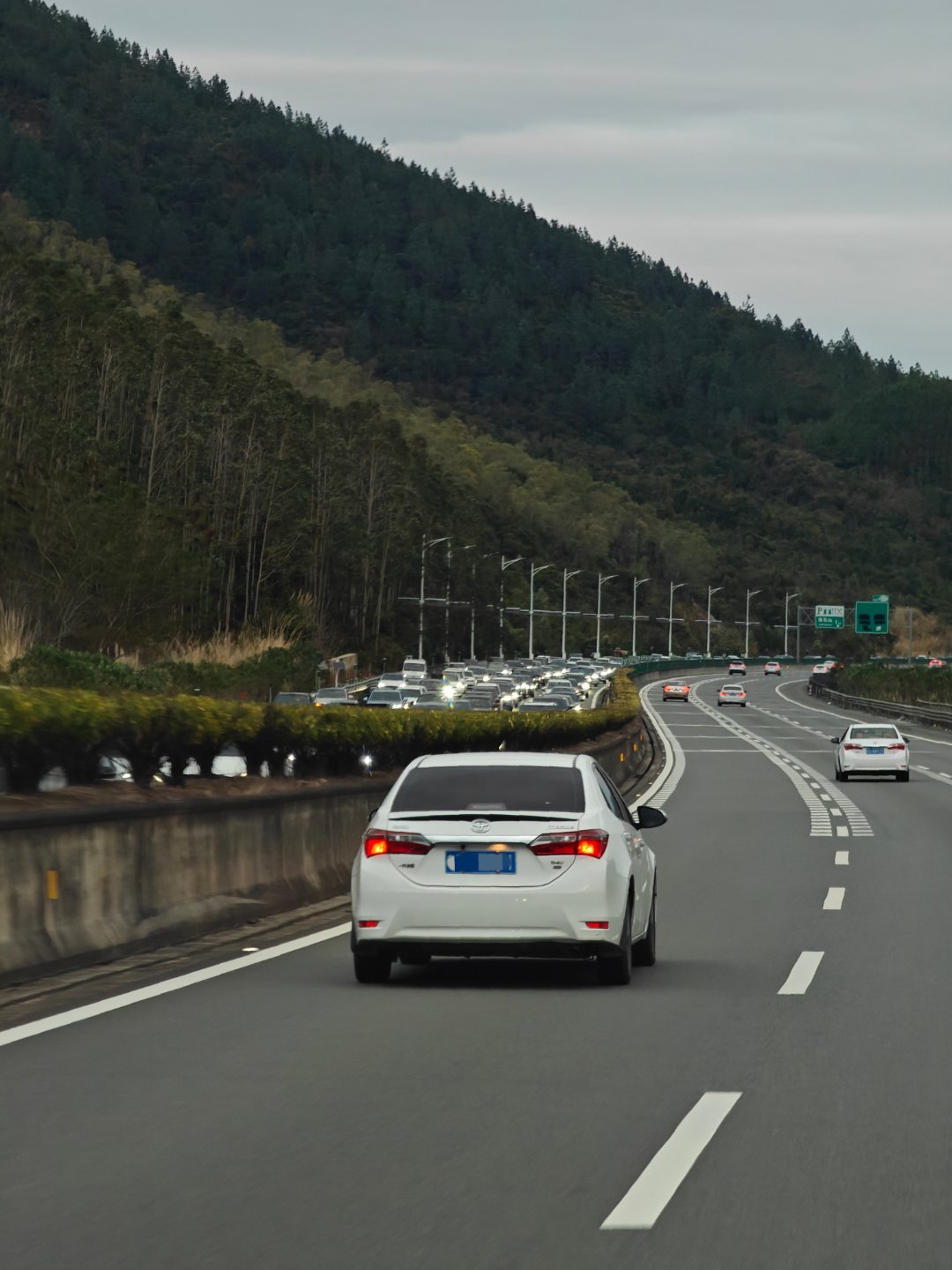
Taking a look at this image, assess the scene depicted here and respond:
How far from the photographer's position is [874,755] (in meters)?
42.4

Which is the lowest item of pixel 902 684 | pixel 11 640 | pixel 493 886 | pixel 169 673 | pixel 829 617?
pixel 902 684

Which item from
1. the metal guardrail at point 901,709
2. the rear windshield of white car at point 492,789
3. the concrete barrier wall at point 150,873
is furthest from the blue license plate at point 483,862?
the metal guardrail at point 901,709

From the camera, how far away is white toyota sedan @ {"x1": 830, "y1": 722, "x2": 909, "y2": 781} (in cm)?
4238

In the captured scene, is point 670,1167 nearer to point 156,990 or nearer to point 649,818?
point 156,990

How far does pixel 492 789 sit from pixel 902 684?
316ft

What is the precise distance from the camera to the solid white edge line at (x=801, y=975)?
38.9 feet

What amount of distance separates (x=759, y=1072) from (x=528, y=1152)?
2049mm

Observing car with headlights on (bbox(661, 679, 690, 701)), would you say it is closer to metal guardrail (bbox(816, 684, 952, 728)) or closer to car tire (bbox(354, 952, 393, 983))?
metal guardrail (bbox(816, 684, 952, 728))

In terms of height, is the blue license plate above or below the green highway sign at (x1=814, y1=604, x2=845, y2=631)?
above

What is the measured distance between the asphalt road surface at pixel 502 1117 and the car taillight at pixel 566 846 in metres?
0.82

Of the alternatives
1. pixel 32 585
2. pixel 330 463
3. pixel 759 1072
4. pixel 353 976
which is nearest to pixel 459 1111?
pixel 759 1072

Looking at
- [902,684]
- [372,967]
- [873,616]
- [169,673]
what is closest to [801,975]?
[372,967]

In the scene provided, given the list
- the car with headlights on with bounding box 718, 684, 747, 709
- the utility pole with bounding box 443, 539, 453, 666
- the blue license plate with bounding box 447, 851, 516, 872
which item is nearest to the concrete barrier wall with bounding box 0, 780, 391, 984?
the blue license plate with bounding box 447, 851, 516, 872

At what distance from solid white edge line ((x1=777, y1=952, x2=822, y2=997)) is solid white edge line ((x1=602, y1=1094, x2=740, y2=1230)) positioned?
351 cm
